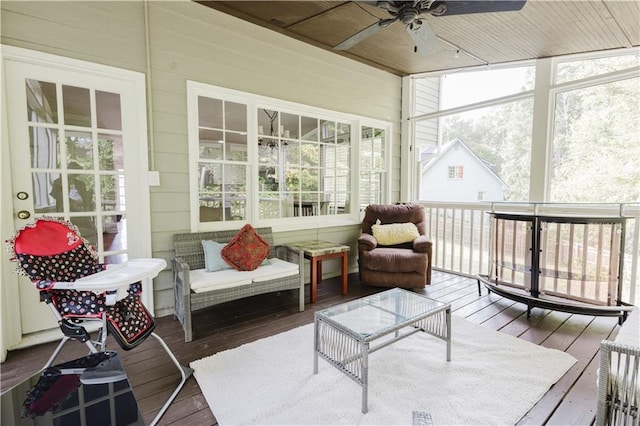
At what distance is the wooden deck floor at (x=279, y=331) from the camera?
1764 mm

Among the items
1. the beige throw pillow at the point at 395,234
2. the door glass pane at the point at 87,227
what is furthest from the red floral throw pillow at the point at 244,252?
the beige throw pillow at the point at 395,234

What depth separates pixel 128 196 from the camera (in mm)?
2803

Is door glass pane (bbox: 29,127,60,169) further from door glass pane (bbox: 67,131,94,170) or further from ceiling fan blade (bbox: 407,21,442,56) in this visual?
ceiling fan blade (bbox: 407,21,442,56)

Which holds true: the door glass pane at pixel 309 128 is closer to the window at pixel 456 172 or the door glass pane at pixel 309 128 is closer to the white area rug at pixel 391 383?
the window at pixel 456 172

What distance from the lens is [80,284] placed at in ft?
5.41

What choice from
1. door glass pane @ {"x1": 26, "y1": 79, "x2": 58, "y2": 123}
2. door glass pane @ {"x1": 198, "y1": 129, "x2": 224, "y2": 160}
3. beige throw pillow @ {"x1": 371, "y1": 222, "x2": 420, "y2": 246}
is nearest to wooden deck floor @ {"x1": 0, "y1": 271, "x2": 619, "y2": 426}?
beige throw pillow @ {"x1": 371, "y1": 222, "x2": 420, "y2": 246}

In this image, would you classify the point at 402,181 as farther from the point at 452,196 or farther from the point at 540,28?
the point at 540,28

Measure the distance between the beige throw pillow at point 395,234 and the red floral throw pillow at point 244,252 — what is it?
1.76 metres

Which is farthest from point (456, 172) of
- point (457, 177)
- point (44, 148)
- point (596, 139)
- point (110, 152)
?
point (44, 148)

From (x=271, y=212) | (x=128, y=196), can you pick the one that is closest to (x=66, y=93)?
(x=128, y=196)

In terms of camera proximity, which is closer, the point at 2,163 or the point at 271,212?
the point at 2,163

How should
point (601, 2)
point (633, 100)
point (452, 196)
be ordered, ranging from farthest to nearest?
point (452, 196) < point (633, 100) < point (601, 2)

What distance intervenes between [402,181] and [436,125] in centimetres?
102

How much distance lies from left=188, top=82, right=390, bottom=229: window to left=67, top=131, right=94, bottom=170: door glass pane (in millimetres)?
837
